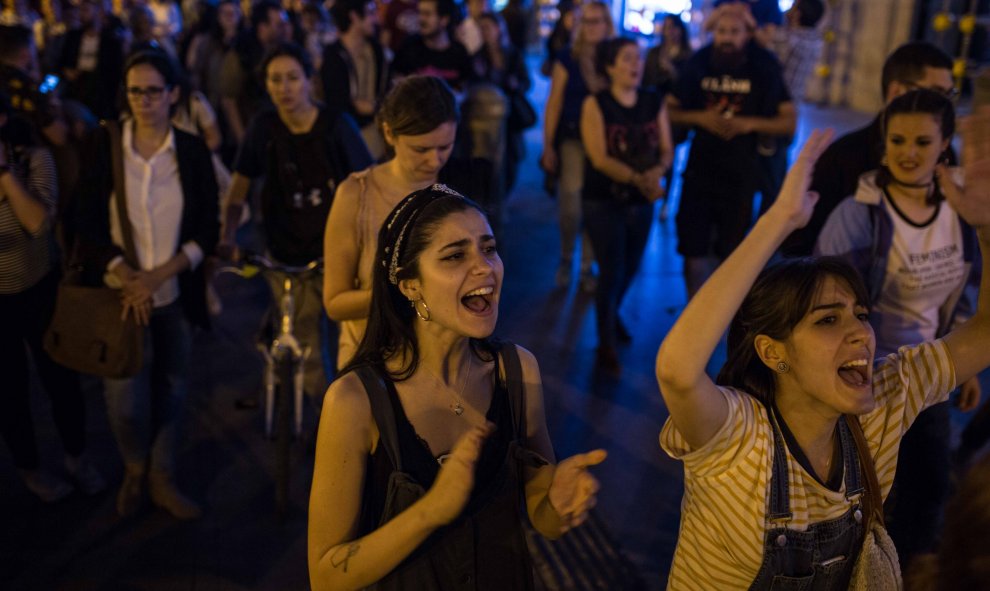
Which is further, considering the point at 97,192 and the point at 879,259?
the point at 97,192

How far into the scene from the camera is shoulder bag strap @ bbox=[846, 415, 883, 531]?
2.15 metres

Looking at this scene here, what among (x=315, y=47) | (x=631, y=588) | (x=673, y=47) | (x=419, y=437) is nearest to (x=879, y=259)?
(x=631, y=588)

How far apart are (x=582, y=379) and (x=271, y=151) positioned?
247 cm

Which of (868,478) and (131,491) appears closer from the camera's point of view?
(868,478)

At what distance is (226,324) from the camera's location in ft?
21.7

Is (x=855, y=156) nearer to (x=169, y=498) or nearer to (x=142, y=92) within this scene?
(x=142, y=92)

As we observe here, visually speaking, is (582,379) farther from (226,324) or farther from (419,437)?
(419,437)

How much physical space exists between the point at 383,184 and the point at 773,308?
1.70 metres

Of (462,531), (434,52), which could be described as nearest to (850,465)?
(462,531)

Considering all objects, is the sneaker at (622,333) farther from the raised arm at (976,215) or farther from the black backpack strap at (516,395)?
the black backpack strap at (516,395)

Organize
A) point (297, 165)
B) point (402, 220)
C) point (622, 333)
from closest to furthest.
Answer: point (402, 220), point (297, 165), point (622, 333)

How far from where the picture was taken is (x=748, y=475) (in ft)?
6.75

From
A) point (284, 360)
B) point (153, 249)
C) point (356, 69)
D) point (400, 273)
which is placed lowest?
point (284, 360)

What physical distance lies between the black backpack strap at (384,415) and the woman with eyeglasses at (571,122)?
17.2 feet
